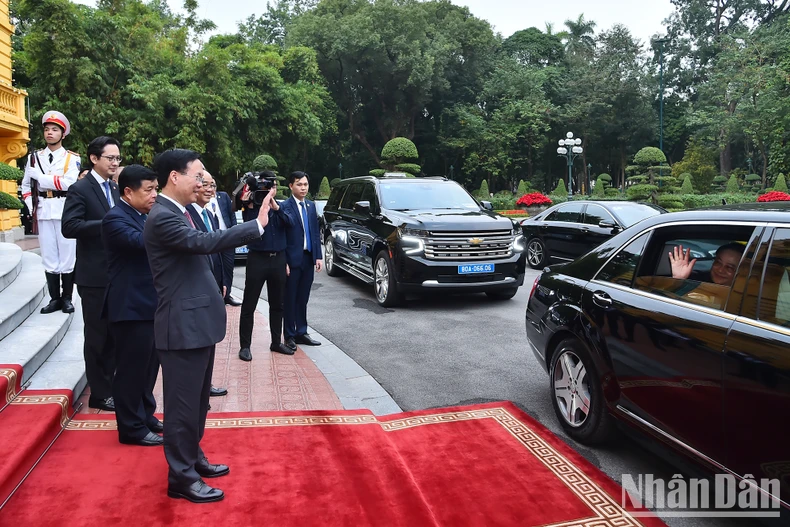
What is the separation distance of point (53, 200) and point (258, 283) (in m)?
2.26

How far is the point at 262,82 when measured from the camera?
28984mm

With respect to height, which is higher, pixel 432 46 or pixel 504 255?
pixel 432 46

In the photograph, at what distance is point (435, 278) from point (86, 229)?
4.74 meters

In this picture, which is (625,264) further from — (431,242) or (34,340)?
(34,340)

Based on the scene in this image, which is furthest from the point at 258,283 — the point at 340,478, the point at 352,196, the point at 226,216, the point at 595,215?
the point at 595,215

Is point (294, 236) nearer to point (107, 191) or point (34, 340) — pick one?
point (107, 191)

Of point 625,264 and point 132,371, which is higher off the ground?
point 625,264

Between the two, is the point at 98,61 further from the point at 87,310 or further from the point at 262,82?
the point at 87,310

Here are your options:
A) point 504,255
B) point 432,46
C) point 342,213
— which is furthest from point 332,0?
point 504,255

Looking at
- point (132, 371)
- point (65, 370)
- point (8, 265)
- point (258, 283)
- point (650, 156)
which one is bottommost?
point (65, 370)

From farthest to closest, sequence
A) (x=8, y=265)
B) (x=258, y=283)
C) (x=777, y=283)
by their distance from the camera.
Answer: (x=8, y=265)
(x=258, y=283)
(x=777, y=283)

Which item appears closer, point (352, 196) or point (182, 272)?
point (182, 272)

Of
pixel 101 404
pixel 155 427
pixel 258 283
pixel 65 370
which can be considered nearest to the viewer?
pixel 155 427

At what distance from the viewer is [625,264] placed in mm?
3635
